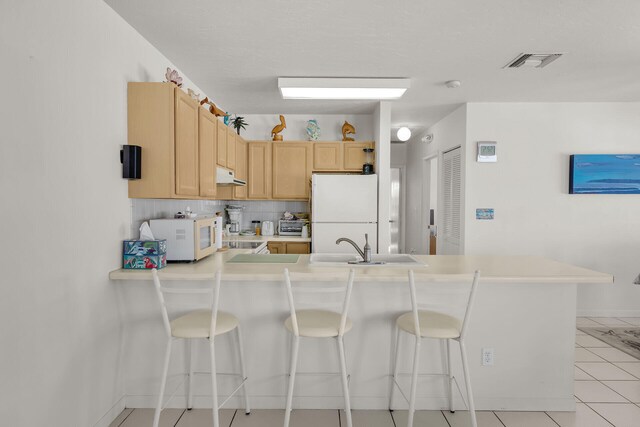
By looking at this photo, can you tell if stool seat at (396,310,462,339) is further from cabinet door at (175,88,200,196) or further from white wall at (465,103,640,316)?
white wall at (465,103,640,316)

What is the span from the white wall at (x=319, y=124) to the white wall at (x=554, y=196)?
4.42 feet

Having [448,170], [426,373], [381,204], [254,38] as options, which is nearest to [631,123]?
[448,170]

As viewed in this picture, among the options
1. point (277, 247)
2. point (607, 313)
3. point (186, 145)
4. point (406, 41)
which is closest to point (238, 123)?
point (277, 247)

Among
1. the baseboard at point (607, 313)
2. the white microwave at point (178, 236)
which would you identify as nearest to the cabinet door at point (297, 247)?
the white microwave at point (178, 236)

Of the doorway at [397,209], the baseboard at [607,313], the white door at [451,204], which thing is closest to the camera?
the baseboard at [607,313]

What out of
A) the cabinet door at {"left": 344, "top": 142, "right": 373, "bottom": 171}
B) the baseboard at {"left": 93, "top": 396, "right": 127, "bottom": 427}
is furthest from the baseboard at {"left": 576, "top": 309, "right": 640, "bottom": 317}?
the baseboard at {"left": 93, "top": 396, "right": 127, "bottom": 427}

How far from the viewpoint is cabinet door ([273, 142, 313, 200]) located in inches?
180

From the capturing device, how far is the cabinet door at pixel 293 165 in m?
4.58

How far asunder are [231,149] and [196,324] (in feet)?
7.45

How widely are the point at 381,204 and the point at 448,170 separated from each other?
1.31 m

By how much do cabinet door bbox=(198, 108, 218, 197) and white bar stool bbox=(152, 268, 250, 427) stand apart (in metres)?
0.88

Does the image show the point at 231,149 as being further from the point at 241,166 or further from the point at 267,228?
the point at 267,228

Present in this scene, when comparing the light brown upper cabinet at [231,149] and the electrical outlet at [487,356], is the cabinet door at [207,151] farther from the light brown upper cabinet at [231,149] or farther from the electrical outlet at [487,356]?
the electrical outlet at [487,356]

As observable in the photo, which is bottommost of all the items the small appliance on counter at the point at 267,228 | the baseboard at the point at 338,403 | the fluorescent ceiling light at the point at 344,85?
the baseboard at the point at 338,403
